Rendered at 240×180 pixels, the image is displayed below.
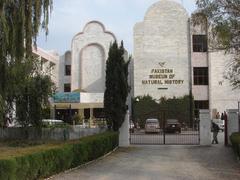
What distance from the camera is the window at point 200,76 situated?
63406mm

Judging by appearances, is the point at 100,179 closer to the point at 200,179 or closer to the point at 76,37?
the point at 200,179

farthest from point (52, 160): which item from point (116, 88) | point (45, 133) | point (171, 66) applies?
point (171, 66)

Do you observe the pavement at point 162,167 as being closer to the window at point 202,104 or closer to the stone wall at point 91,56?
the window at point 202,104

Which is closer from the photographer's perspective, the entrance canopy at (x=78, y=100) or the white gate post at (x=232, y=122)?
the white gate post at (x=232, y=122)

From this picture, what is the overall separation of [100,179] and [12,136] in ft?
50.1

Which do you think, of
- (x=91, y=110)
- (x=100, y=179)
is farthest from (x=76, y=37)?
(x=100, y=179)

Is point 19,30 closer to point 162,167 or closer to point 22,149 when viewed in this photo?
point 22,149

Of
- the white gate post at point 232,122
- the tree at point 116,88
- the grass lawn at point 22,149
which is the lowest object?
the grass lawn at point 22,149

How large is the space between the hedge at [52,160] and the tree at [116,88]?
21.5 feet

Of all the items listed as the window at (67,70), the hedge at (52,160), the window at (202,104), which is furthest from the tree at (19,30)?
the window at (67,70)

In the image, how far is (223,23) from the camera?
22.2 m

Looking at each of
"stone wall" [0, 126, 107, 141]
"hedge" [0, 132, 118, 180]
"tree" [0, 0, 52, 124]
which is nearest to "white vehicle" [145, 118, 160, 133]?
"stone wall" [0, 126, 107, 141]

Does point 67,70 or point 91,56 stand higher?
point 91,56

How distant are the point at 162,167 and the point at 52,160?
515cm
